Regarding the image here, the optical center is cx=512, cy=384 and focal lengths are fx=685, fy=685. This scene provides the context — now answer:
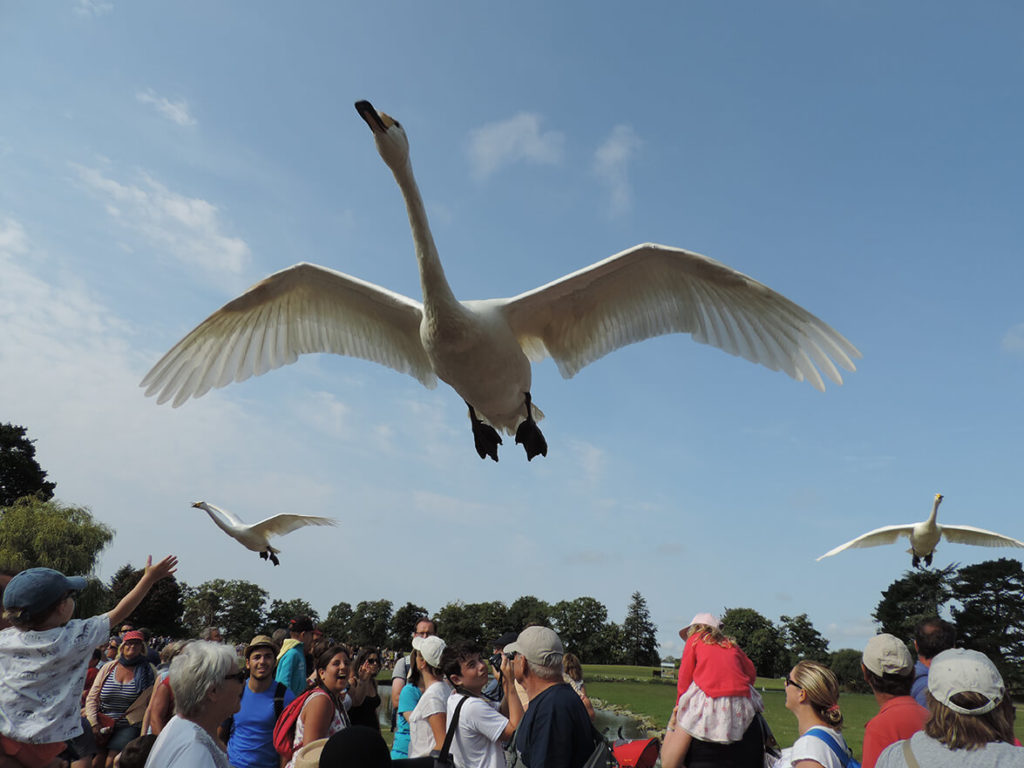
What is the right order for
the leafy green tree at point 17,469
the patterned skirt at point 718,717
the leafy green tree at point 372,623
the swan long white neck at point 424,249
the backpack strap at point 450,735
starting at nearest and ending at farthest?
the patterned skirt at point 718,717 → the backpack strap at point 450,735 → the swan long white neck at point 424,249 → the leafy green tree at point 17,469 → the leafy green tree at point 372,623

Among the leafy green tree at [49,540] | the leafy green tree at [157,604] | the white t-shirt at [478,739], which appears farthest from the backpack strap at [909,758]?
the leafy green tree at [157,604]

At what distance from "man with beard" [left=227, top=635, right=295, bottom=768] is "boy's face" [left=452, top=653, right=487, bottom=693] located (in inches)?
58.6

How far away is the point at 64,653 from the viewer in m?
3.44

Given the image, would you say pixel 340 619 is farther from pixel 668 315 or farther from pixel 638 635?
pixel 668 315

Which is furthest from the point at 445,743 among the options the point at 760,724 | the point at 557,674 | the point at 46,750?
the point at 46,750

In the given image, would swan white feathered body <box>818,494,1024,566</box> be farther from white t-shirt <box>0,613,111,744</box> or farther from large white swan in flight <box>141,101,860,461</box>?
white t-shirt <box>0,613,111,744</box>

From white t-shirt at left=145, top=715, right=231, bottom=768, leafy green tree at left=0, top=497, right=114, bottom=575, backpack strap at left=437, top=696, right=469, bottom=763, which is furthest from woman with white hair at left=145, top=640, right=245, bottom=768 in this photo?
leafy green tree at left=0, top=497, right=114, bottom=575

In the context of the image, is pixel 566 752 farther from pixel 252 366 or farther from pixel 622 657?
pixel 622 657

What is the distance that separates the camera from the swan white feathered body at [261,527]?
1261 centimetres

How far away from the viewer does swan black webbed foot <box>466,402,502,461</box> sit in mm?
7613

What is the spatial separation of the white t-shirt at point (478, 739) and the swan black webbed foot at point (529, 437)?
3.77 m

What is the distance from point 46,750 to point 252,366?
17.5ft

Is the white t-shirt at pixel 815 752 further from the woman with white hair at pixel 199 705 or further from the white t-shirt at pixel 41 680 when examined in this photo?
the white t-shirt at pixel 41 680

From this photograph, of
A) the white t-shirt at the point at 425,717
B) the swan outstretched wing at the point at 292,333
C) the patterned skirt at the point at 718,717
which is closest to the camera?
the patterned skirt at the point at 718,717
